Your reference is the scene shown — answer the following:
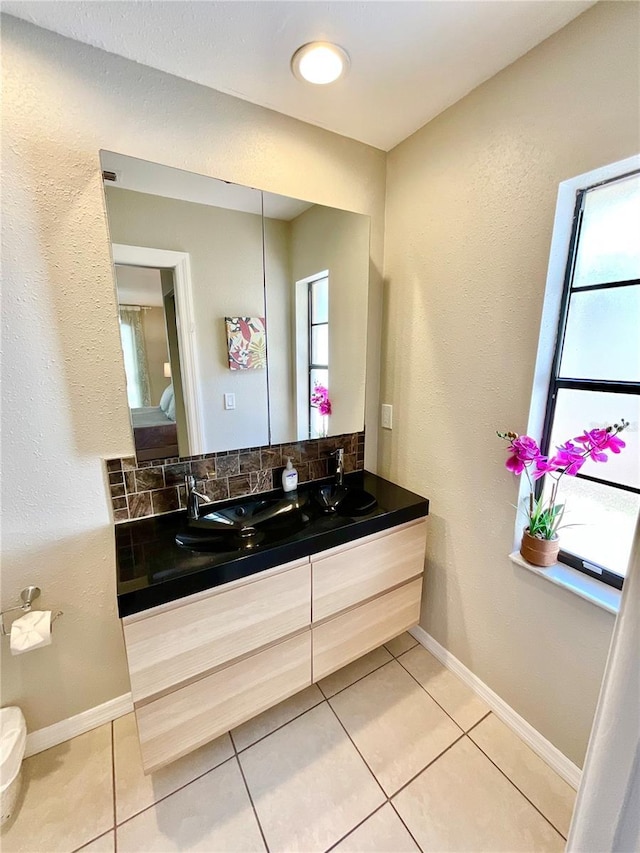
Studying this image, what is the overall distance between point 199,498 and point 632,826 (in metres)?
1.48

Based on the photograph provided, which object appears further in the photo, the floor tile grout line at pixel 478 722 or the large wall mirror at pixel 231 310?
the floor tile grout line at pixel 478 722

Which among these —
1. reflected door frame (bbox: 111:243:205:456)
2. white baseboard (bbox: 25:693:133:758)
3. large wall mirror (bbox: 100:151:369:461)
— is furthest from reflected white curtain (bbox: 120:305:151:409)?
white baseboard (bbox: 25:693:133:758)

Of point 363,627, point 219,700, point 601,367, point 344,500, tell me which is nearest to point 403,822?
point 363,627

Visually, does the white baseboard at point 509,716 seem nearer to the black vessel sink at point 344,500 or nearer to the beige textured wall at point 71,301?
the black vessel sink at point 344,500

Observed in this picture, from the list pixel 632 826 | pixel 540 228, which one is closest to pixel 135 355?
pixel 540 228

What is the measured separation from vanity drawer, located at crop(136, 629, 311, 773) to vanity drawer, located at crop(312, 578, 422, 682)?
68 mm

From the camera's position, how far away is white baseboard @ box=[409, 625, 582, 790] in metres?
1.27

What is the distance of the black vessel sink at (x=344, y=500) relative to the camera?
1.49 m

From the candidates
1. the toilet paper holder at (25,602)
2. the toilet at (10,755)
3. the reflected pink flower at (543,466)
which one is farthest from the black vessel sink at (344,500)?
the toilet at (10,755)

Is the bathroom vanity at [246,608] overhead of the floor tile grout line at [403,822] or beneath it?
overhead

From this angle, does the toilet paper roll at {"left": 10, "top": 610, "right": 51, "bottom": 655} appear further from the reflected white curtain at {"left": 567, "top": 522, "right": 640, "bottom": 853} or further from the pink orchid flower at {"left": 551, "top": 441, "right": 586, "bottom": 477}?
the pink orchid flower at {"left": 551, "top": 441, "right": 586, "bottom": 477}

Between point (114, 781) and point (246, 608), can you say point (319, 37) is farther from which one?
point (114, 781)

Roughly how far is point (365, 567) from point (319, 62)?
5.91 feet

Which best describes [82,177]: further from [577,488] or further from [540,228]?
[577,488]
